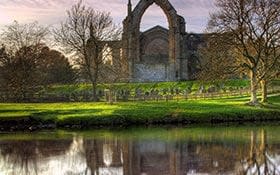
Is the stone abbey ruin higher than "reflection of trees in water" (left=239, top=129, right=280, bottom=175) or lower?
higher

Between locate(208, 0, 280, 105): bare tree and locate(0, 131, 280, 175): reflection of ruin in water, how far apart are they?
874 inches

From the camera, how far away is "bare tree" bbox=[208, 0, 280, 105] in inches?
1954

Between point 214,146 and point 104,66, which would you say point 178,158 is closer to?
point 214,146

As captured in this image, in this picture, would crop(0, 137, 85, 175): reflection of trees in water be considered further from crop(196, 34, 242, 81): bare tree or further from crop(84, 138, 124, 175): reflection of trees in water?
crop(196, 34, 242, 81): bare tree

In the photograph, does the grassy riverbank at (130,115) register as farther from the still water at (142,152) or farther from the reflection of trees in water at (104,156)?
the reflection of trees in water at (104,156)

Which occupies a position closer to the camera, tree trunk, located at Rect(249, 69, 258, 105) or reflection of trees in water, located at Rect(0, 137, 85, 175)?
reflection of trees in water, located at Rect(0, 137, 85, 175)

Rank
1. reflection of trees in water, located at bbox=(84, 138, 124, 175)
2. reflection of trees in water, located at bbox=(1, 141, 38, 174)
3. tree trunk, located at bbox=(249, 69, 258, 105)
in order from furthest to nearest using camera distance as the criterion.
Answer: tree trunk, located at bbox=(249, 69, 258, 105)
reflection of trees in water, located at bbox=(1, 141, 38, 174)
reflection of trees in water, located at bbox=(84, 138, 124, 175)

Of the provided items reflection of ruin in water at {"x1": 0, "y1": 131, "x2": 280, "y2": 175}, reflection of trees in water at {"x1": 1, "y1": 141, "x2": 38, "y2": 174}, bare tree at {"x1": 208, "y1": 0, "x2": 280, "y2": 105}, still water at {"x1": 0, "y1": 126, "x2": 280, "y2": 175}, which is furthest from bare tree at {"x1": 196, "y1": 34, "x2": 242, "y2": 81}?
reflection of trees in water at {"x1": 1, "y1": 141, "x2": 38, "y2": 174}

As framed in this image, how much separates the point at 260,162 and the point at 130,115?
20265mm

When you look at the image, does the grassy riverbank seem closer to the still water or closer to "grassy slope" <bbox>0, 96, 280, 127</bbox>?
"grassy slope" <bbox>0, 96, 280, 127</bbox>

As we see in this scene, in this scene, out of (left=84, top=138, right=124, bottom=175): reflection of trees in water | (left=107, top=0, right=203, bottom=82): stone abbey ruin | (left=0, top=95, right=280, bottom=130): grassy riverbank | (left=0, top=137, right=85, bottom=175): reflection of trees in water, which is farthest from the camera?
(left=107, top=0, right=203, bottom=82): stone abbey ruin

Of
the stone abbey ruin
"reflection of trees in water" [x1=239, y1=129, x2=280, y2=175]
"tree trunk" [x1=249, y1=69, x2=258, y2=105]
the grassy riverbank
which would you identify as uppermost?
the stone abbey ruin

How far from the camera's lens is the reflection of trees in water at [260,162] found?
18.6 metres

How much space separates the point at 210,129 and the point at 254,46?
1805 centimetres
